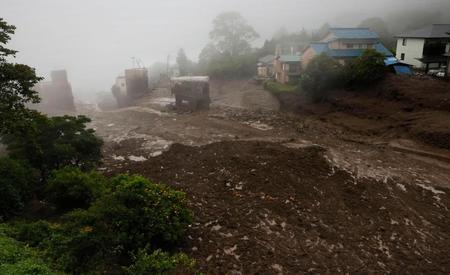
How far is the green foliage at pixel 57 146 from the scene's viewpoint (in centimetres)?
1714

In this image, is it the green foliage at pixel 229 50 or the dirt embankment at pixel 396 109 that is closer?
the dirt embankment at pixel 396 109

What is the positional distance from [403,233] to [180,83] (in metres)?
32.1

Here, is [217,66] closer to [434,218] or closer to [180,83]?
[180,83]

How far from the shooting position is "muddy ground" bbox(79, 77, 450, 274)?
1319 centimetres

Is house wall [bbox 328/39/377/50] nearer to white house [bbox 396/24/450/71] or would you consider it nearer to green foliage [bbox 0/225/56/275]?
white house [bbox 396/24/450/71]

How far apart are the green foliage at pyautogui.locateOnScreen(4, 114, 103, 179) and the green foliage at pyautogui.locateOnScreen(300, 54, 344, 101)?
24725 mm

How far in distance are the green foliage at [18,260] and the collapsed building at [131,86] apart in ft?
148

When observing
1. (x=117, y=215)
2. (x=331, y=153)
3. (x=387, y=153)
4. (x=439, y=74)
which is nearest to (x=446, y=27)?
(x=439, y=74)

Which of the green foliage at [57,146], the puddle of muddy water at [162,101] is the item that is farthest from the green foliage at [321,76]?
the green foliage at [57,146]

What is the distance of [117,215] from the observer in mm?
11500

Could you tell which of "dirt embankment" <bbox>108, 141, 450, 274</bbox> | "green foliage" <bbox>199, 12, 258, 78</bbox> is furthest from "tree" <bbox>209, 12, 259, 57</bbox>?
"dirt embankment" <bbox>108, 141, 450, 274</bbox>

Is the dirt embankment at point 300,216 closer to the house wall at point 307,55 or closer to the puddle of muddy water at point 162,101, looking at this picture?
the house wall at point 307,55

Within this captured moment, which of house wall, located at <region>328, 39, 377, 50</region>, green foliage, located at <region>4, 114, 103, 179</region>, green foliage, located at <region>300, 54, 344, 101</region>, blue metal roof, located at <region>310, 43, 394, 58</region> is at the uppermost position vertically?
house wall, located at <region>328, 39, 377, 50</region>

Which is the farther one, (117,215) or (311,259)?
(311,259)
